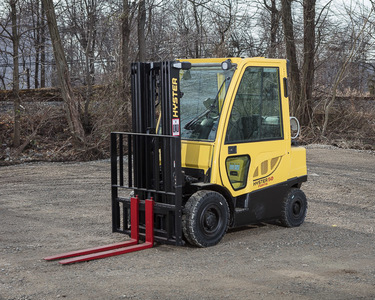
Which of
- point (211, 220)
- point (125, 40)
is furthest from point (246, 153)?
point (125, 40)

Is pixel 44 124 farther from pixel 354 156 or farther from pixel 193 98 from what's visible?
pixel 193 98

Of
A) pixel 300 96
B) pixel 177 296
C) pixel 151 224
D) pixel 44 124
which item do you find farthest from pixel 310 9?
pixel 177 296

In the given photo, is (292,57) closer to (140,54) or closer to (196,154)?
(140,54)

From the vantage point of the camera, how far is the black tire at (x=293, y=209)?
6.96 metres

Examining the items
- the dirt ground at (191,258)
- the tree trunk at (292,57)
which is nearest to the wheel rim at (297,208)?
the dirt ground at (191,258)

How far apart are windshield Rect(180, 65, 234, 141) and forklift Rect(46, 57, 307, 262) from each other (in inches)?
0.5

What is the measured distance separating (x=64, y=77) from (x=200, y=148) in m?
9.46

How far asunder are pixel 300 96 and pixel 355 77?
6619 millimetres

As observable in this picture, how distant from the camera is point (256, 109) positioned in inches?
255

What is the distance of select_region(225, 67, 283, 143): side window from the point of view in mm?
6238

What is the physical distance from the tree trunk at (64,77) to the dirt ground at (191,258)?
5392mm

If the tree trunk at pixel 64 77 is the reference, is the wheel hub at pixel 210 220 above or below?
below

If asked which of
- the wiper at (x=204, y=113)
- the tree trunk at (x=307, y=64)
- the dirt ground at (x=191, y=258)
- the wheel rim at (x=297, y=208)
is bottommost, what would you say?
the dirt ground at (x=191, y=258)

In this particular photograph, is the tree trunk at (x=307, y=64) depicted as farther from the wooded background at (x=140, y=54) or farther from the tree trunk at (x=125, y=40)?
the tree trunk at (x=125, y=40)
